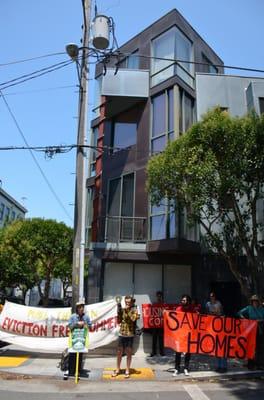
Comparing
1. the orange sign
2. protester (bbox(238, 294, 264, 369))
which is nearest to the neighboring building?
the orange sign

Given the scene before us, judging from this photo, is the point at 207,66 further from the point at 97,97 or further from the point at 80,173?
the point at 80,173

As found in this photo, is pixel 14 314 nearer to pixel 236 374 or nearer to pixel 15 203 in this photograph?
pixel 236 374

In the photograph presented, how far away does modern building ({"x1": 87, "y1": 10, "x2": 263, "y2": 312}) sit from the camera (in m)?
14.1

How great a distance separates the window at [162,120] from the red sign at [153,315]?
5.65 meters

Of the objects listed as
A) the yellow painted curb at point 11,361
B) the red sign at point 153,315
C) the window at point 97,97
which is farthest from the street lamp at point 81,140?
the window at point 97,97

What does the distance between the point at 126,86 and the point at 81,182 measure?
645 cm

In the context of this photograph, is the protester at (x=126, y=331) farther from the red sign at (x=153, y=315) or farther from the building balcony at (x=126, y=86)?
the building balcony at (x=126, y=86)

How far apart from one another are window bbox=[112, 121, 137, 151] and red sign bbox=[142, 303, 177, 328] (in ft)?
21.7

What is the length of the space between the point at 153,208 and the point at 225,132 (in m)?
4.88

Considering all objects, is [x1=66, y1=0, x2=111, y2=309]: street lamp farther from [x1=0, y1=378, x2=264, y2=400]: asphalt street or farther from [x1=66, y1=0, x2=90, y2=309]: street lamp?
[x1=0, y1=378, x2=264, y2=400]: asphalt street

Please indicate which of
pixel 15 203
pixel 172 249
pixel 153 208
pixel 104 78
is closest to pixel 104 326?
pixel 172 249

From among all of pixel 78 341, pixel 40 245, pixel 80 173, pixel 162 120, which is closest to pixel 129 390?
pixel 78 341

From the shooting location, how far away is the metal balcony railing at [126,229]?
14.6m

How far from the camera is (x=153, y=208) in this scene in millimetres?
14820
